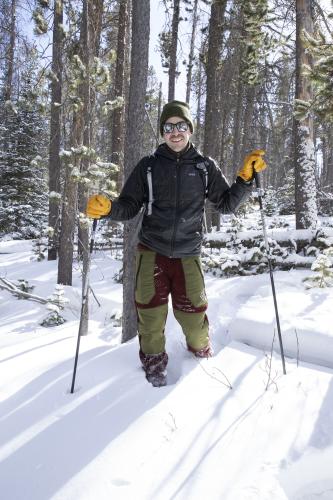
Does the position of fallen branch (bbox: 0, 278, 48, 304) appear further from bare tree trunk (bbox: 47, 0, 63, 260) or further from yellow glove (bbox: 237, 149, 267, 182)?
yellow glove (bbox: 237, 149, 267, 182)

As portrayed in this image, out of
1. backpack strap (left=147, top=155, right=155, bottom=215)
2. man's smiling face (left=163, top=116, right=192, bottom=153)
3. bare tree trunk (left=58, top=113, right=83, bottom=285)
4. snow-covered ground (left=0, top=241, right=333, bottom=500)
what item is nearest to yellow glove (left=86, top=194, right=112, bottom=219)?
backpack strap (left=147, top=155, right=155, bottom=215)

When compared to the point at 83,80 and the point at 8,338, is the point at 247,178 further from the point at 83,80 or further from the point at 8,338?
the point at 8,338

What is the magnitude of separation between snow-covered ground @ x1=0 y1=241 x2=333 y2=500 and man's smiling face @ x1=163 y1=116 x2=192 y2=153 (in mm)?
1824

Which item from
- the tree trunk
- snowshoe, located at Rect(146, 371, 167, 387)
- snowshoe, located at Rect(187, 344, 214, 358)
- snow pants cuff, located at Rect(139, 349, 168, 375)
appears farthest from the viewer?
the tree trunk

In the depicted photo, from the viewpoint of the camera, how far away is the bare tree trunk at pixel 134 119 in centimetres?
448

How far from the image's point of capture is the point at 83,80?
19.7 feet

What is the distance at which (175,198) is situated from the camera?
10.2ft

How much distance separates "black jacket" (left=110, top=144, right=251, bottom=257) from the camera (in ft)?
10.2

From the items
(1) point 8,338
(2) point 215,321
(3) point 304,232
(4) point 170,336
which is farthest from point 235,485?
(3) point 304,232

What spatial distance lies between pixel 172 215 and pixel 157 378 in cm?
133

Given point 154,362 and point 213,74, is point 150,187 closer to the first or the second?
point 154,362

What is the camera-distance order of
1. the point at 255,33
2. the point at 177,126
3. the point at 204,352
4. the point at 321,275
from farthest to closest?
the point at 255,33 < the point at 321,275 < the point at 204,352 < the point at 177,126

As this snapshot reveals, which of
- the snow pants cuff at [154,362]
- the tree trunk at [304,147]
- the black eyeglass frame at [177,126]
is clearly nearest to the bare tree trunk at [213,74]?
the tree trunk at [304,147]

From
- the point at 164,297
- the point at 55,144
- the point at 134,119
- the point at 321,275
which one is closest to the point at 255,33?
the point at 55,144
